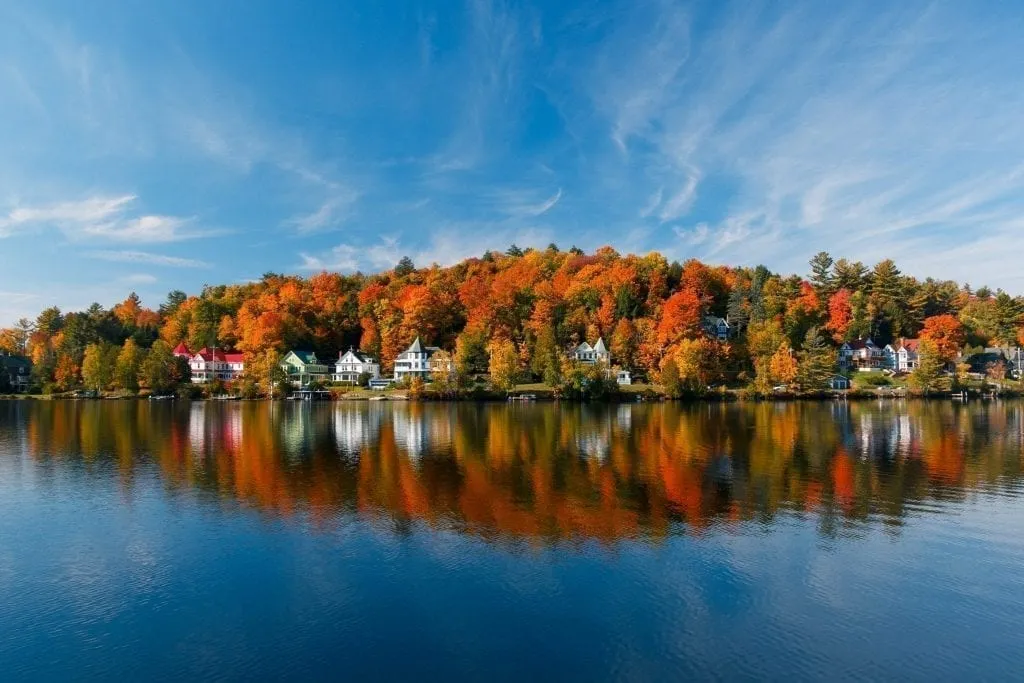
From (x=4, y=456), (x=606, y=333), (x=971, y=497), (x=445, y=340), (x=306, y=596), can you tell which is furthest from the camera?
(x=445, y=340)

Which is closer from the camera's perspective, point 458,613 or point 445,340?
point 458,613

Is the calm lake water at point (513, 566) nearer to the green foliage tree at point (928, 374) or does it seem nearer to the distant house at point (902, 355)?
the green foliage tree at point (928, 374)

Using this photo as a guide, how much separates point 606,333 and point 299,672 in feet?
260

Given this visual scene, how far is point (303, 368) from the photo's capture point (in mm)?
87188

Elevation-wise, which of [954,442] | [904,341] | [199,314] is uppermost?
[199,314]

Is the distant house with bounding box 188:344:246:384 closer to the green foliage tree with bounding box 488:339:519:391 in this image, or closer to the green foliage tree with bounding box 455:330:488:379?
the green foliage tree with bounding box 455:330:488:379

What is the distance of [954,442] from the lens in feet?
108

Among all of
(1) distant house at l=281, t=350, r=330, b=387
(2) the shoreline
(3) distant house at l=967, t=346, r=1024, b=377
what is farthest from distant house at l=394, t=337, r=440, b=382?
(3) distant house at l=967, t=346, r=1024, b=377

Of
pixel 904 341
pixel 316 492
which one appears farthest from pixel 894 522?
pixel 904 341

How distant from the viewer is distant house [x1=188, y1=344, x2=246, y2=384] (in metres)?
88.0

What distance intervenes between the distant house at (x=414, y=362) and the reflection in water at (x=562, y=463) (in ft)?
105

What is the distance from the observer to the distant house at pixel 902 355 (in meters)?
86.5

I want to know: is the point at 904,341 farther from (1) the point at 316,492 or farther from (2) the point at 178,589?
(2) the point at 178,589

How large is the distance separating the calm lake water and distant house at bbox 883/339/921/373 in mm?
66577
